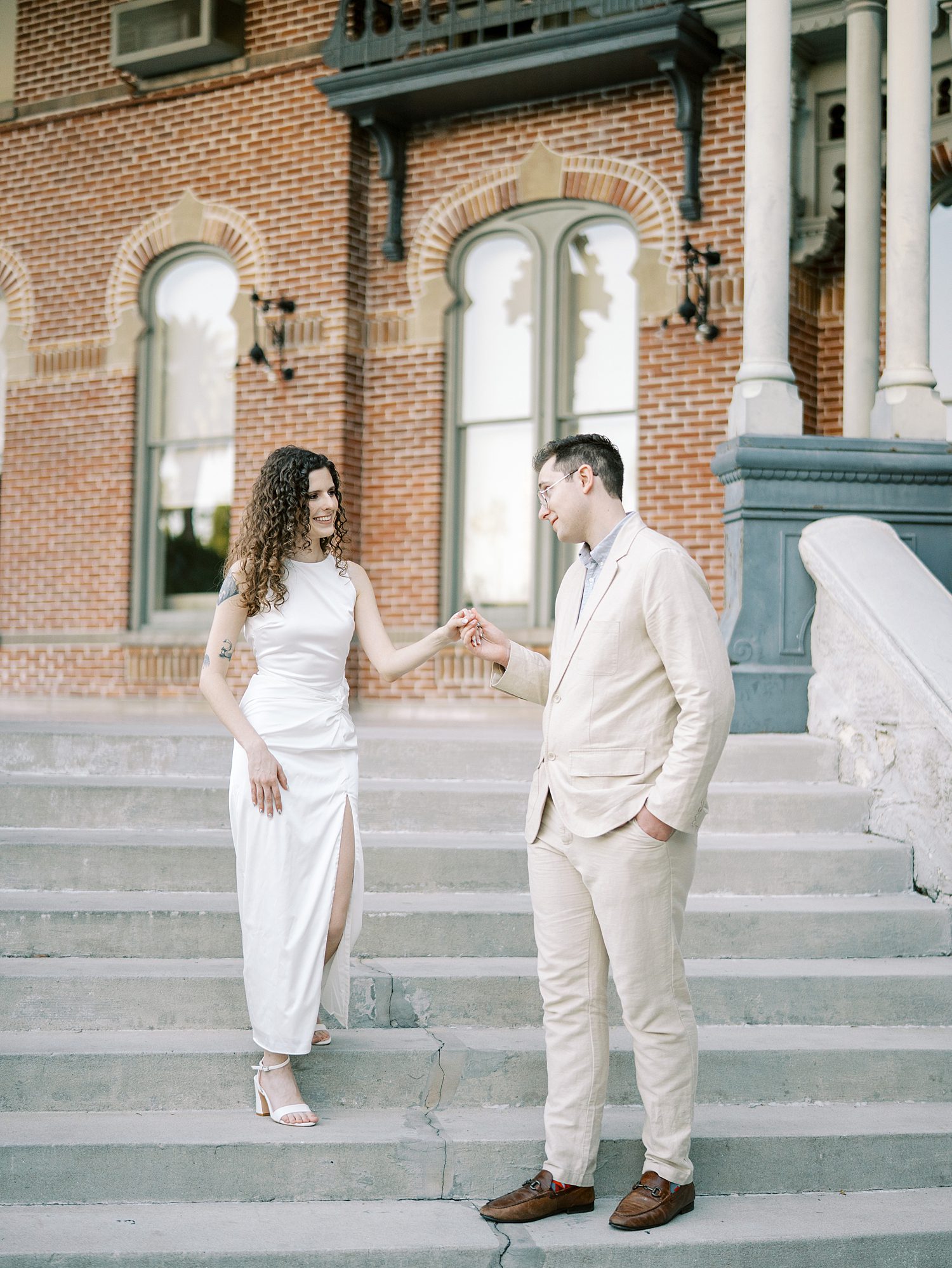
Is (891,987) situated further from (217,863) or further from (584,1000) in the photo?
(217,863)

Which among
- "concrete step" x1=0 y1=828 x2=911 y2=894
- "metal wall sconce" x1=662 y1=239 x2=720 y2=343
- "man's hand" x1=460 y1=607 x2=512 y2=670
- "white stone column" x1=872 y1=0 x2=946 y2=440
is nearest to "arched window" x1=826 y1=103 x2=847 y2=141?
"metal wall sconce" x1=662 y1=239 x2=720 y2=343

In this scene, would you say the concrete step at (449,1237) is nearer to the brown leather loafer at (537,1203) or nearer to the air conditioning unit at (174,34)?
the brown leather loafer at (537,1203)

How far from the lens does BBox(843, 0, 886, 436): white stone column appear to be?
882cm

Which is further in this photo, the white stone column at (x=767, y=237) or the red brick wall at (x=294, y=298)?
the red brick wall at (x=294, y=298)

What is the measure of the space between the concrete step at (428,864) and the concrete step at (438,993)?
0.42 metres

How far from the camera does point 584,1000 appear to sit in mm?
3494

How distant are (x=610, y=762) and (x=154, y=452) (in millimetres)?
9300

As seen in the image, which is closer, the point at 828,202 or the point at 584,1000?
the point at 584,1000

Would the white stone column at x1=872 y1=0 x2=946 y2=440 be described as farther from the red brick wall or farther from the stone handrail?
the red brick wall

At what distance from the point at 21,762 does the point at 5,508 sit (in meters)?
6.86

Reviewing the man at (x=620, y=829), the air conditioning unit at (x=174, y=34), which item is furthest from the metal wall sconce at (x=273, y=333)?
the man at (x=620, y=829)

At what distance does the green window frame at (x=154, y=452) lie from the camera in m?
11.8

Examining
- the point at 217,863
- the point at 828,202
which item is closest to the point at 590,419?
the point at 828,202

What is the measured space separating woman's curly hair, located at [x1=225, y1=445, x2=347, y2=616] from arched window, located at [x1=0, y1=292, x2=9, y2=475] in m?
9.20
